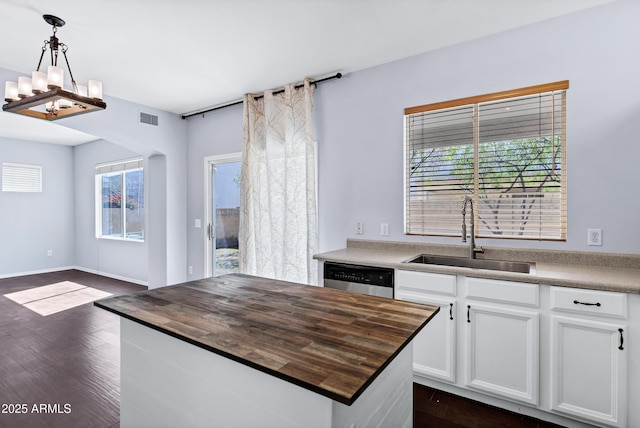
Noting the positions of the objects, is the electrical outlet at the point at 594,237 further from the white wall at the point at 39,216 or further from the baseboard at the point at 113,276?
the white wall at the point at 39,216

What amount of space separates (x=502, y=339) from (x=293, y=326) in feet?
5.05

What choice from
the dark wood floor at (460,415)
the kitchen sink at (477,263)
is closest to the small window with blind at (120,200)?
the kitchen sink at (477,263)

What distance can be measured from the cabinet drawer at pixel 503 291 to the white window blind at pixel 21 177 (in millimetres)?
7959

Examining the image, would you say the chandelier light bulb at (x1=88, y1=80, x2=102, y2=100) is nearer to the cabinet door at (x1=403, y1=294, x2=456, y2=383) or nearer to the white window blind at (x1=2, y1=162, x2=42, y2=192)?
the cabinet door at (x1=403, y1=294, x2=456, y2=383)

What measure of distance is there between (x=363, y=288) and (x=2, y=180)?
23.8 feet

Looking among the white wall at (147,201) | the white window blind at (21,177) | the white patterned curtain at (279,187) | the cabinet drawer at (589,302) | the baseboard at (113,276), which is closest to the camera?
the cabinet drawer at (589,302)

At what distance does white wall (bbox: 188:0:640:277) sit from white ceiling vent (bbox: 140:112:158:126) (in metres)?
2.41

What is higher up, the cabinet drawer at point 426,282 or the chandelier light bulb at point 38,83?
Result: the chandelier light bulb at point 38,83

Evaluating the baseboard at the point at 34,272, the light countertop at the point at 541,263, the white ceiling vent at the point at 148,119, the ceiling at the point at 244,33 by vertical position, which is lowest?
the baseboard at the point at 34,272

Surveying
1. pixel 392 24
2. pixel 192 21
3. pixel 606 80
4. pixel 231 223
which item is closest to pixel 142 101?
pixel 231 223

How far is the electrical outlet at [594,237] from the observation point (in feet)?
7.45

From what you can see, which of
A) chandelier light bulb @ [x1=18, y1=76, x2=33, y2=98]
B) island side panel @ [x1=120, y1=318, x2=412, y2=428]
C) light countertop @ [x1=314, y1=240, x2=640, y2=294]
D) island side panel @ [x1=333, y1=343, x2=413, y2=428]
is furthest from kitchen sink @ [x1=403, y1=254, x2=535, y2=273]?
chandelier light bulb @ [x1=18, y1=76, x2=33, y2=98]

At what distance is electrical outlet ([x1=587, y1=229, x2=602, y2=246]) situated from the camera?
227 centimetres

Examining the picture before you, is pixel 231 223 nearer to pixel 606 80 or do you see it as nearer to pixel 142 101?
pixel 142 101
